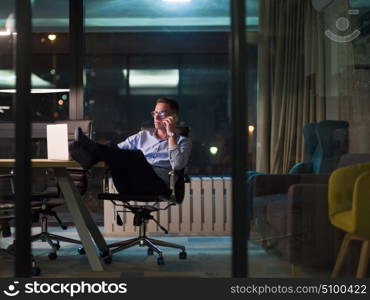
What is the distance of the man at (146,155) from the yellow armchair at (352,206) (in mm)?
1468

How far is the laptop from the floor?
0.55 metres

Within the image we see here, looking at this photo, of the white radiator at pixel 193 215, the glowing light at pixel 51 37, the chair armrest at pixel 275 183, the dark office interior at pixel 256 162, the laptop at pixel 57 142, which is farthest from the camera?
the glowing light at pixel 51 37

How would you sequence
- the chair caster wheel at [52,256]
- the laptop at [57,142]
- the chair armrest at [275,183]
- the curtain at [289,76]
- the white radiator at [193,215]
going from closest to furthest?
the chair armrest at [275,183], the curtain at [289,76], the laptop at [57,142], the chair caster wheel at [52,256], the white radiator at [193,215]

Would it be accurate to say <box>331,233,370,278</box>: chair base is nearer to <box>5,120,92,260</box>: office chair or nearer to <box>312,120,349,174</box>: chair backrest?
<box>312,120,349,174</box>: chair backrest

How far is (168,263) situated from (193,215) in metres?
1.44

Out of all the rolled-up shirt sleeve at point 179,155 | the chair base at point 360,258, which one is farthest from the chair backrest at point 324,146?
the rolled-up shirt sleeve at point 179,155

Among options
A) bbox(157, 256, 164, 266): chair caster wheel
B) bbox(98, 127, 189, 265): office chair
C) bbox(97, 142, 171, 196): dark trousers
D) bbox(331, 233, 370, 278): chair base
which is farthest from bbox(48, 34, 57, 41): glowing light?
bbox(331, 233, 370, 278): chair base

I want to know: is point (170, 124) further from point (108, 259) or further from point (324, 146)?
point (324, 146)

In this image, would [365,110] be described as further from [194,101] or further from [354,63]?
[194,101]

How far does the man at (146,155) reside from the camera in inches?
144

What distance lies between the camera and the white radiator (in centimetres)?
531

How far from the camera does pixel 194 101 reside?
7.75 meters

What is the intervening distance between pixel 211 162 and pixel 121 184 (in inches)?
116

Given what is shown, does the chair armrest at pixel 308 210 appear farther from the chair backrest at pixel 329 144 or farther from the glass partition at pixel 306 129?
the chair backrest at pixel 329 144
